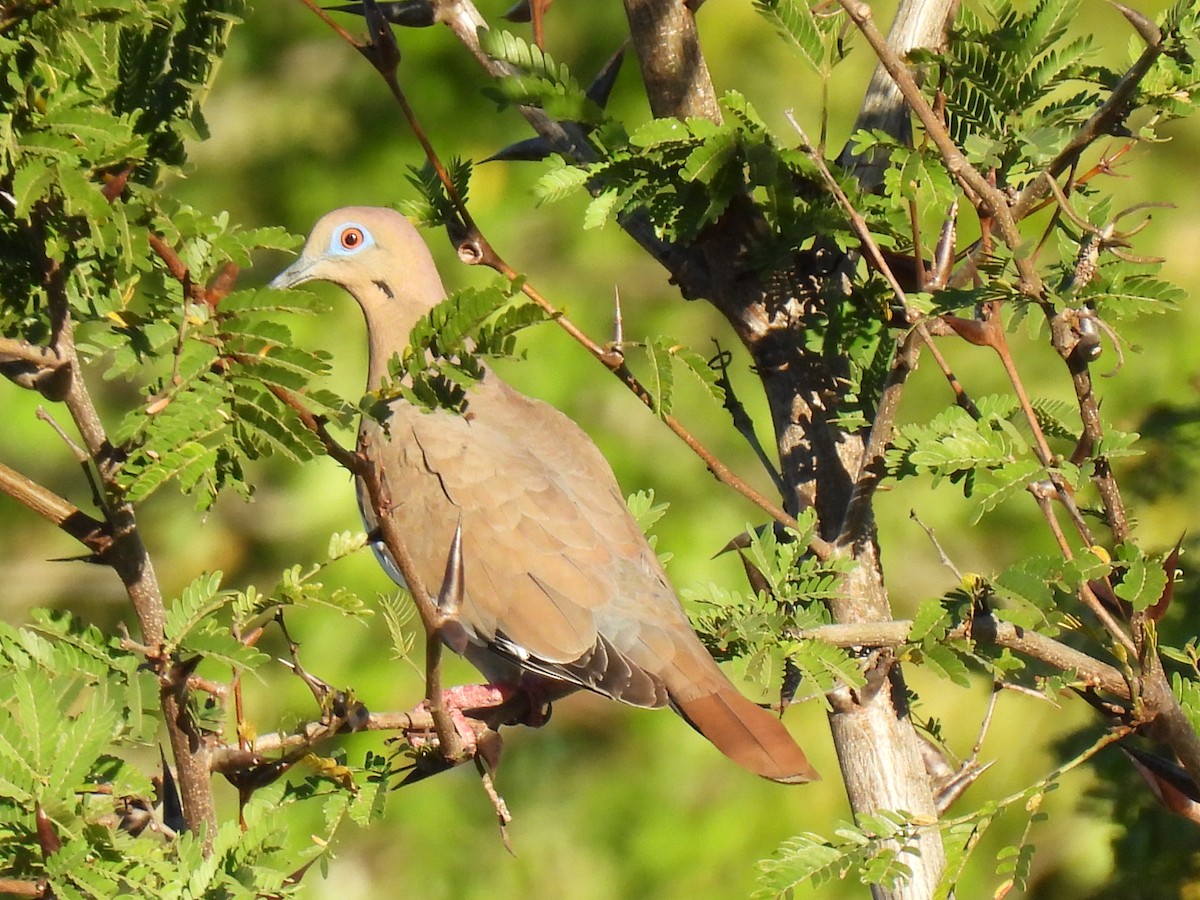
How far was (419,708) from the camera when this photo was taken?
2.13 m

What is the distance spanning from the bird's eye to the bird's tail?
1.68 metres

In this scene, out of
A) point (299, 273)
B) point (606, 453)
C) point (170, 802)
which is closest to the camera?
point (170, 802)

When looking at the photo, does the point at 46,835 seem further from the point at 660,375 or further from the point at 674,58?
the point at 674,58

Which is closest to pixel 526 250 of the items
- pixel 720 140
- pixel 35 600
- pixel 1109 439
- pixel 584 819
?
pixel 584 819

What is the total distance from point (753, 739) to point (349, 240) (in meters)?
1.82

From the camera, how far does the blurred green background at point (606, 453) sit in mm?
4242

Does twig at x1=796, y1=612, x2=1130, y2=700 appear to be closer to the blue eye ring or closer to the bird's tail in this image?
the bird's tail

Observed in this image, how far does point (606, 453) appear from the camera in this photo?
439 cm

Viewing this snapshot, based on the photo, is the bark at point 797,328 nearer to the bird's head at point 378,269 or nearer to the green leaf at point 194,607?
the green leaf at point 194,607

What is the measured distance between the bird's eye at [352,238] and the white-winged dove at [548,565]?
0.54m

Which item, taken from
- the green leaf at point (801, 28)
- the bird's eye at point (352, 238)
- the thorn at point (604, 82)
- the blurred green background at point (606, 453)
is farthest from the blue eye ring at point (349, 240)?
the green leaf at point (801, 28)

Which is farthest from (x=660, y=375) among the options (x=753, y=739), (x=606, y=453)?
(x=606, y=453)

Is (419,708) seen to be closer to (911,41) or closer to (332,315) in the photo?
(911,41)

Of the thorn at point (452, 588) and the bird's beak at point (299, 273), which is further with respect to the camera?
the bird's beak at point (299, 273)
